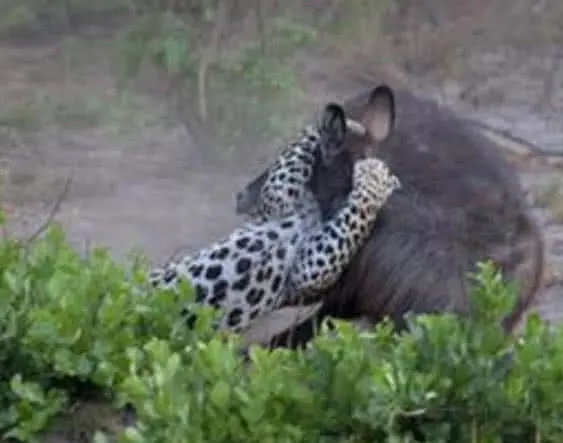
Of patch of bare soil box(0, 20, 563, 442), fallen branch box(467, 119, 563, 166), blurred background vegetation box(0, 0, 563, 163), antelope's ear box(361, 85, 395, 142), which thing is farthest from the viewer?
fallen branch box(467, 119, 563, 166)

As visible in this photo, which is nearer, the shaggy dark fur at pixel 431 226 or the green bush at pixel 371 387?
the green bush at pixel 371 387

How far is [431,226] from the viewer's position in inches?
222

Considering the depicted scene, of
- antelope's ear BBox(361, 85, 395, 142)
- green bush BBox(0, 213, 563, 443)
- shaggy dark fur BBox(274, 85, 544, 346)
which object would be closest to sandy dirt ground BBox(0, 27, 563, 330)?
shaggy dark fur BBox(274, 85, 544, 346)

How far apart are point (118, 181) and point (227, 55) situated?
824 mm

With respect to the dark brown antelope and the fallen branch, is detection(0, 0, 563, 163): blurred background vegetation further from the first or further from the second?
the dark brown antelope

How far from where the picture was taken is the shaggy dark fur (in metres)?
5.58

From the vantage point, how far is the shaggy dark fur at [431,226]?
5.58m

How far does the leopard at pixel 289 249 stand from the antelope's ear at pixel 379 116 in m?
0.08

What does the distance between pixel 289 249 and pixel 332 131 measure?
1.28ft

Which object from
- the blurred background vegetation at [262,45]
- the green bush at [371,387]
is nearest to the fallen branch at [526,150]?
the blurred background vegetation at [262,45]

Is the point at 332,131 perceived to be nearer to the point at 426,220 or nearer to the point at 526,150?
the point at 426,220

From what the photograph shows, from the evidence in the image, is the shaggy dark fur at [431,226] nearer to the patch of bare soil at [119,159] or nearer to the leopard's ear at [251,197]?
the leopard's ear at [251,197]

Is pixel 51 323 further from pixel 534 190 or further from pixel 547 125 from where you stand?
pixel 547 125

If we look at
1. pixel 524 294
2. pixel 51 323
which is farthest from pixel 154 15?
pixel 51 323
